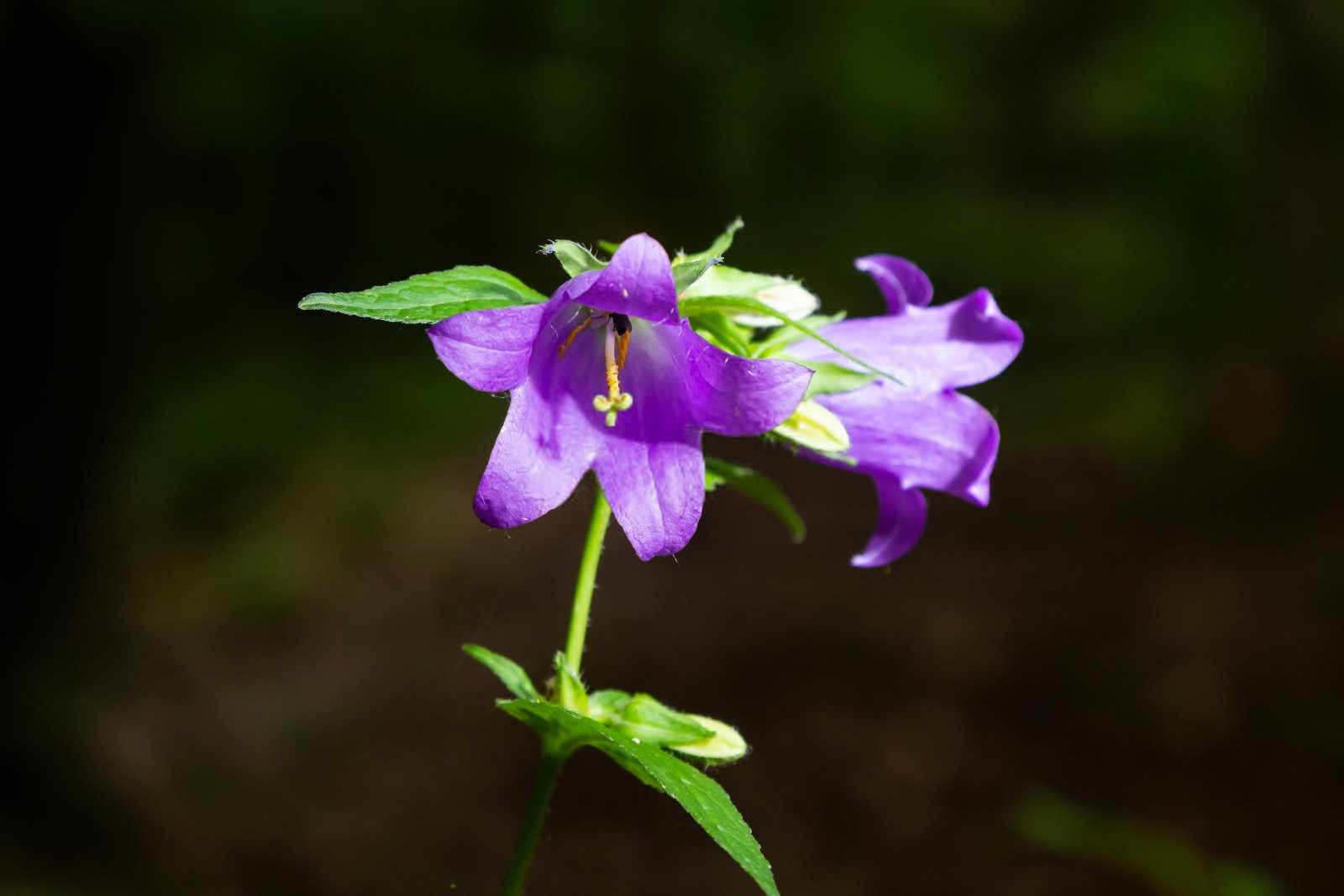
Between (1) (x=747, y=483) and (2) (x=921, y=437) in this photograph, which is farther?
(2) (x=921, y=437)

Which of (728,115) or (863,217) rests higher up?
(728,115)

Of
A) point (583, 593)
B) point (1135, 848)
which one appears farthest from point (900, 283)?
point (1135, 848)

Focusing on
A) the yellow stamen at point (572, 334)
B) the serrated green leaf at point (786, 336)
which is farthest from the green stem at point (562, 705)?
the serrated green leaf at point (786, 336)

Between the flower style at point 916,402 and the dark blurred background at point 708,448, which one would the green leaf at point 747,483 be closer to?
the flower style at point 916,402

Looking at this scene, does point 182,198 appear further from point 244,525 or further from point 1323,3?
point 1323,3

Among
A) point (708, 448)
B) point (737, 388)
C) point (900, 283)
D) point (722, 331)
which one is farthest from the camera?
point (708, 448)

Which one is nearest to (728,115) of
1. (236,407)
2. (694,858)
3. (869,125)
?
(869,125)

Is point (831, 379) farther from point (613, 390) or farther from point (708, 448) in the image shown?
point (708, 448)
